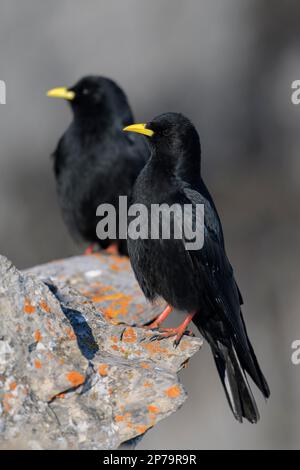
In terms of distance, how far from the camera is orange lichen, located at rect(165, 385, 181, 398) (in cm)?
464

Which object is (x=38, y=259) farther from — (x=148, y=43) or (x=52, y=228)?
(x=148, y=43)

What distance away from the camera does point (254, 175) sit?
1627 centimetres

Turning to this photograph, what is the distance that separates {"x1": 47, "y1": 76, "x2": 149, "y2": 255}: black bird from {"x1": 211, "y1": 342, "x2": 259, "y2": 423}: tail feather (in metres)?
3.90

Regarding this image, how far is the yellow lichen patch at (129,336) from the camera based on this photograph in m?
5.33

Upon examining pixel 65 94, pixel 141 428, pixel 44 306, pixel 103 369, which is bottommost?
pixel 141 428

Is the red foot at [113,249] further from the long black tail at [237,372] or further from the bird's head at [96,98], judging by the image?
the long black tail at [237,372]

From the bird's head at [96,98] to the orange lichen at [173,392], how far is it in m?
5.82

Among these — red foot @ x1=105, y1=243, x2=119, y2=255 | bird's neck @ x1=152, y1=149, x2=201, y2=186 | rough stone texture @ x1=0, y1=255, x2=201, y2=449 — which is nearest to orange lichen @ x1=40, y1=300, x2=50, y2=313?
rough stone texture @ x1=0, y1=255, x2=201, y2=449

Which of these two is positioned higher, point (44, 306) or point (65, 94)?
point (65, 94)

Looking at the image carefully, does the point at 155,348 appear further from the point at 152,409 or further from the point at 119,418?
the point at 119,418

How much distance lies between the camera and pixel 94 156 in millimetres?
9805

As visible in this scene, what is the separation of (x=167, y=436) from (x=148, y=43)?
7.38 metres

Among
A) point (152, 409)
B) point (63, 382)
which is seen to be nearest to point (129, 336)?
point (152, 409)

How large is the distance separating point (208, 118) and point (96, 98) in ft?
20.6
